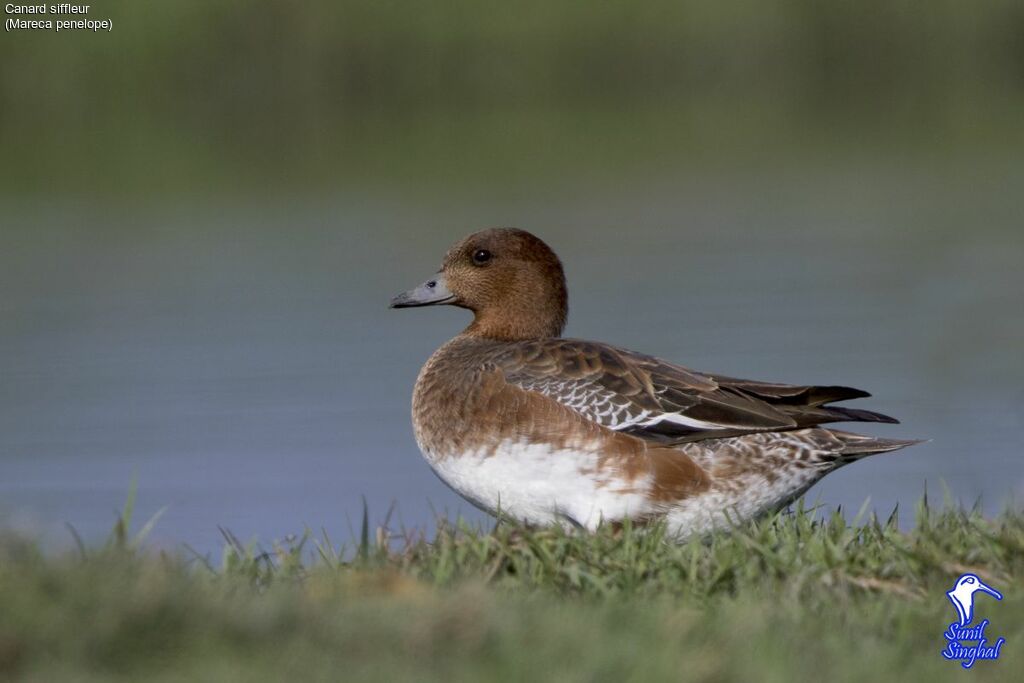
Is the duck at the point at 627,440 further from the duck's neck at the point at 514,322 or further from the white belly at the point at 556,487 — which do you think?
the duck's neck at the point at 514,322

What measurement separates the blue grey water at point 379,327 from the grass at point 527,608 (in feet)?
2.57

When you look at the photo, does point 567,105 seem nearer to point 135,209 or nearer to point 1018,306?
point 135,209

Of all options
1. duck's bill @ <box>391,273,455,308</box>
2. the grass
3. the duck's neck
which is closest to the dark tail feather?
the grass

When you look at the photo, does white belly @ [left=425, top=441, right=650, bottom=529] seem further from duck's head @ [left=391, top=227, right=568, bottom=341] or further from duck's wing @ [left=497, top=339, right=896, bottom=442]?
duck's head @ [left=391, top=227, right=568, bottom=341]

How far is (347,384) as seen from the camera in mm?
11750

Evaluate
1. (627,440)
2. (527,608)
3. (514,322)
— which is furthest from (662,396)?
(527,608)

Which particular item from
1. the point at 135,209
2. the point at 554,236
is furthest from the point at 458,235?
the point at 135,209

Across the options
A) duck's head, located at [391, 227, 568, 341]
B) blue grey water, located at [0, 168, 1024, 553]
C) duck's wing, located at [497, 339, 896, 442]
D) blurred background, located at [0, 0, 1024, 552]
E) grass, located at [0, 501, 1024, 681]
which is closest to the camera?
grass, located at [0, 501, 1024, 681]

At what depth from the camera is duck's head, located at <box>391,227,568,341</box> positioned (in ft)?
22.9

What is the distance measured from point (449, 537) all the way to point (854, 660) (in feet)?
5.16

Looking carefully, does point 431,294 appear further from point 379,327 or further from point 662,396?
point 379,327

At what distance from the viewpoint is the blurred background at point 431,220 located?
10305 millimetres

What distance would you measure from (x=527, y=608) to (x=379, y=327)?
31.9 feet

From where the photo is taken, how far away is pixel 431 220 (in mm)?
18375
